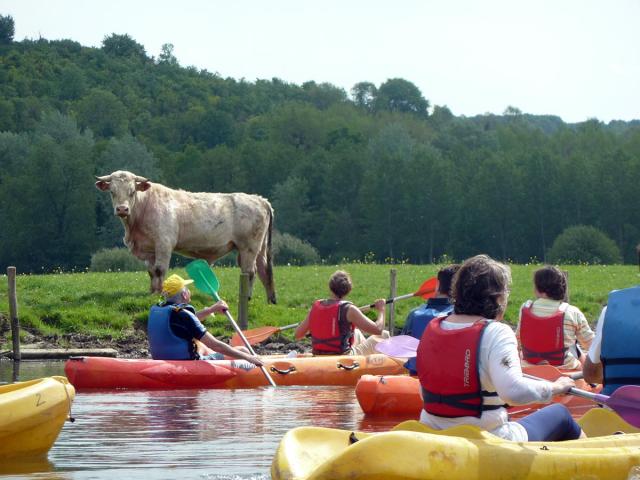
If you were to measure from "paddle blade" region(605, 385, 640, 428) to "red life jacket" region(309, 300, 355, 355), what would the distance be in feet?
24.2

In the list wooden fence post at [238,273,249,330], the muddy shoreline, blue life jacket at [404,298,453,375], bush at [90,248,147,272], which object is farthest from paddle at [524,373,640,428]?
bush at [90,248,147,272]

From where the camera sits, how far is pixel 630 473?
270 inches

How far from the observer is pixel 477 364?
6.74 meters

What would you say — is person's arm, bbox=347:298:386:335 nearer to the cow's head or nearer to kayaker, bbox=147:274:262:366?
kayaker, bbox=147:274:262:366

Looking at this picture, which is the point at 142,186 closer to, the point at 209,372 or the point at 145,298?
the point at 145,298

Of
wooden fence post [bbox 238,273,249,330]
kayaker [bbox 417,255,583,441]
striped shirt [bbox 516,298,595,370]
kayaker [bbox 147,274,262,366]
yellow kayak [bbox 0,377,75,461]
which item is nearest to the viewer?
kayaker [bbox 417,255,583,441]

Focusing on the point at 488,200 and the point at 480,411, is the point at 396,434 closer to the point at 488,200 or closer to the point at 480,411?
the point at 480,411

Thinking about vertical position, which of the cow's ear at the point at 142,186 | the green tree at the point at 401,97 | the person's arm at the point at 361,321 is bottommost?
the person's arm at the point at 361,321

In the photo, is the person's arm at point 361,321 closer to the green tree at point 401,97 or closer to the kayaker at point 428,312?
the kayaker at point 428,312

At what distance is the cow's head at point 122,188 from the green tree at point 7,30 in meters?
112

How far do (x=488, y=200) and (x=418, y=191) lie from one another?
545 centimetres

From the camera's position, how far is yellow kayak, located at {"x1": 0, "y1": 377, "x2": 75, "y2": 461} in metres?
9.25

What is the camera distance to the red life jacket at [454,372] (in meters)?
6.74

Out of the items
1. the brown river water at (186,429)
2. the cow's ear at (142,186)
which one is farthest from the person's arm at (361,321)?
the cow's ear at (142,186)
